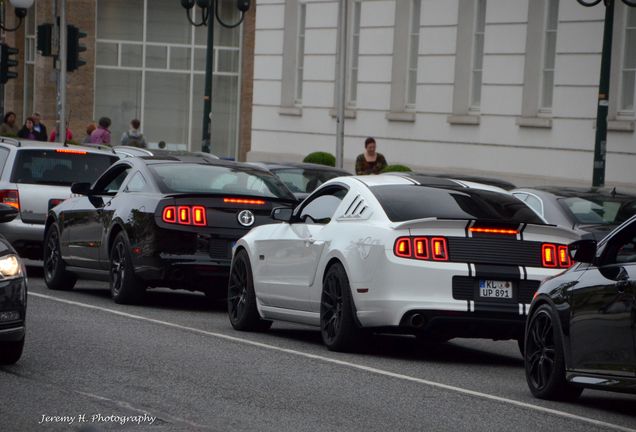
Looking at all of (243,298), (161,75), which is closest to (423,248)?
(243,298)

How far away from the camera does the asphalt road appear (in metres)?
9.00

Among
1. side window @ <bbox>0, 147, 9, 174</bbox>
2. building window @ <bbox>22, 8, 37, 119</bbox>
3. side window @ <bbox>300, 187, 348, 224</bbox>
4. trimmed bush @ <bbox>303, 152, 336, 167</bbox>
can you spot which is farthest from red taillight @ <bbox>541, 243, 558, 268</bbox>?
building window @ <bbox>22, 8, 37, 119</bbox>

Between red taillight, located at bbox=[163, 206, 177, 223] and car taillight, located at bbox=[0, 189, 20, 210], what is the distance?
14.7ft

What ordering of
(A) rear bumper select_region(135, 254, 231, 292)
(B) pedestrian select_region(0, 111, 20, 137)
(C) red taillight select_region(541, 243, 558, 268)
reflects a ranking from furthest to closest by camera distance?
(B) pedestrian select_region(0, 111, 20, 137)
(A) rear bumper select_region(135, 254, 231, 292)
(C) red taillight select_region(541, 243, 558, 268)

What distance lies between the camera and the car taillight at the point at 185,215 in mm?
16125

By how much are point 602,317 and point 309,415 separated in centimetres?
194

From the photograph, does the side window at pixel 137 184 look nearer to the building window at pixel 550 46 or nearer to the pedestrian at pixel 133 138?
the building window at pixel 550 46

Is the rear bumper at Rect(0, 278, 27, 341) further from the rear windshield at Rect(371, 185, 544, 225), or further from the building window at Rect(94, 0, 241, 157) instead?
the building window at Rect(94, 0, 241, 157)

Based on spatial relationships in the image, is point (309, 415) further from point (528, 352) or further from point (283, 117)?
point (283, 117)

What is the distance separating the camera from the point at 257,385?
10438mm

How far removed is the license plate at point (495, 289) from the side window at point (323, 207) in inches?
73.3

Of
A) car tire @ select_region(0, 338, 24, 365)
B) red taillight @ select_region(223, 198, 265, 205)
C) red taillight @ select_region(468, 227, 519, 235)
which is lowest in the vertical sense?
car tire @ select_region(0, 338, 24, 365)

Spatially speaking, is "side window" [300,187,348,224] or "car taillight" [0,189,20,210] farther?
"car taillight" [0,189,20,210]

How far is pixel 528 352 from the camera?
10.9m
